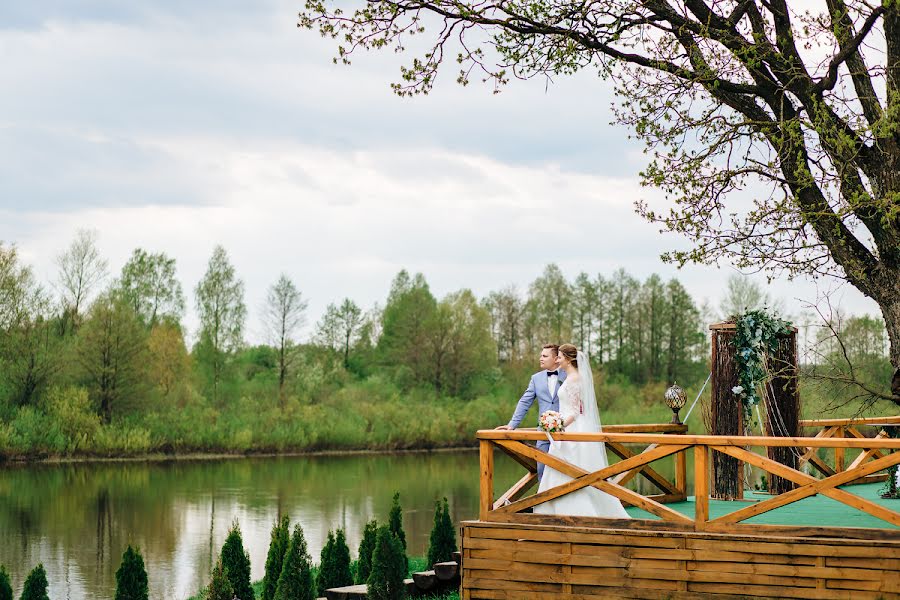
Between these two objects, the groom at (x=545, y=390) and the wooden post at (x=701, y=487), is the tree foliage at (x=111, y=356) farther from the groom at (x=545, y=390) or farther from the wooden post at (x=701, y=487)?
the wooden post at (x=701, y=487)

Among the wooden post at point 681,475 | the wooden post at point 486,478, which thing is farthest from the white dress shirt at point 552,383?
the wooden post at point 681,475

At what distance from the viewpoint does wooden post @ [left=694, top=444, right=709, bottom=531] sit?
26.3 feet

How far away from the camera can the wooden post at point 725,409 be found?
1151 cm

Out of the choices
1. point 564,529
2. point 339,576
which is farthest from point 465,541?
point 339,576

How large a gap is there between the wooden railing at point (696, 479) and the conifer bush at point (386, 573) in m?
1.69

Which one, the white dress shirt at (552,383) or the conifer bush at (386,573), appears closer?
the white dress shirt at (552,383)

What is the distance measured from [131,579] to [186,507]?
1518cm

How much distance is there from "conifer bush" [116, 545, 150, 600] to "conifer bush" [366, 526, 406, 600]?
7.53 feet

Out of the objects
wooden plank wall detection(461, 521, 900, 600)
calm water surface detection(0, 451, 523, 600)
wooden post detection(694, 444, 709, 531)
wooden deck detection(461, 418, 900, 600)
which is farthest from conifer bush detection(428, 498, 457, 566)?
wooden post detection(694, 444, 709, 531)

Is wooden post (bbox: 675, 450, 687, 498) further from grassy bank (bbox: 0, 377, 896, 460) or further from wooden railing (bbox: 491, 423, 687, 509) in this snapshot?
grassy bank (bbox: 0, 377, 896, 460)

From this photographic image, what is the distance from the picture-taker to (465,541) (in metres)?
8.71

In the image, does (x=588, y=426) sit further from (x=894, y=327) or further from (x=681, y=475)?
(x=894, y=327)

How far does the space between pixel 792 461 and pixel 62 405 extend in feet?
104

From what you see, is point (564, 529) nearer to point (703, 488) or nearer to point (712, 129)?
point (703, 488)
